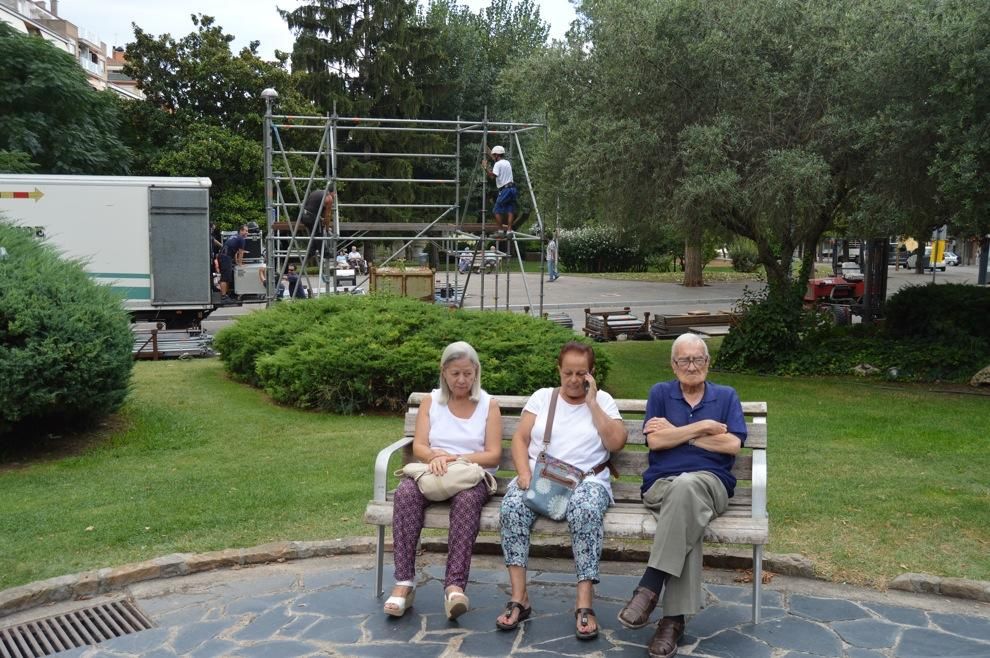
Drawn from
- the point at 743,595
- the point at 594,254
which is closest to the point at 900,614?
the point at 743,595

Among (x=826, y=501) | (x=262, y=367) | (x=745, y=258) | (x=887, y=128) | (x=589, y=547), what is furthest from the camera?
(x=745, y=258)

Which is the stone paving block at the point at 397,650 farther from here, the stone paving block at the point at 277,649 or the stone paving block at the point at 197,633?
the stone paving block at the point at 197,633

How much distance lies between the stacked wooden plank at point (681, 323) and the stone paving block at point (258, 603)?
1545cm

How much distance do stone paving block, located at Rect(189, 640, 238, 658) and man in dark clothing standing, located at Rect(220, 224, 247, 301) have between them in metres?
18.7

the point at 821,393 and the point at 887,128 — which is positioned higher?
the point at 887,128

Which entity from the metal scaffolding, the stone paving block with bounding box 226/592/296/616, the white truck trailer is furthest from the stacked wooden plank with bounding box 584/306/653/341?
the stone paving block with bounding box 226/592/296/616

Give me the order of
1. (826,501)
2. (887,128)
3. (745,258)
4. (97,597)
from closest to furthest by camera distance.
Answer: (97,597) < (826,501) < (887,128) < (745,258)

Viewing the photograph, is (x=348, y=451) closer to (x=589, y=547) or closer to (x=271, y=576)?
(x=271, y=576)

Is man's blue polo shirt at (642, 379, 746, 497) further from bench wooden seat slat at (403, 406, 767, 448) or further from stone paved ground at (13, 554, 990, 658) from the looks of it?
stone paved ground at (13, 554, 990, 658)

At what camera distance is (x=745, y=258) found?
43406 millimetres

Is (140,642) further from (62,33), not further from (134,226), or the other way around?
(62,33)

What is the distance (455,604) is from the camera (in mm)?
4527

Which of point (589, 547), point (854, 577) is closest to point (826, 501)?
point (854, 577)

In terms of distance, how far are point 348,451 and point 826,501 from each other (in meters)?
3.92
